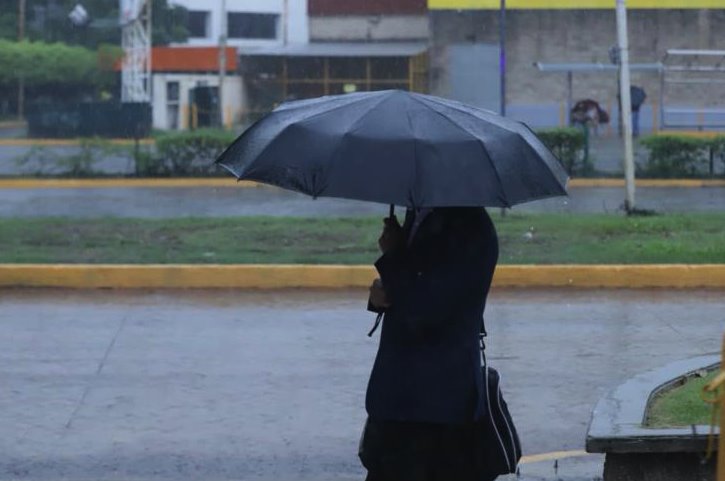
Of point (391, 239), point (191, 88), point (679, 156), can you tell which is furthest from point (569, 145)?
point (191, 88)

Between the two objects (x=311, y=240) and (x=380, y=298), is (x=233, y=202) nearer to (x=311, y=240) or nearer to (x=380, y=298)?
(x=311, y=240)

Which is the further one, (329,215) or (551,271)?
(329,215)

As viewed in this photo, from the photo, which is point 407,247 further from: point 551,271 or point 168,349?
point 551,271

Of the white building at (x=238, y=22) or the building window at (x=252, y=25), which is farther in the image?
the building window at (x=252, y=25)

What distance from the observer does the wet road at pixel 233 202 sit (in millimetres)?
19172

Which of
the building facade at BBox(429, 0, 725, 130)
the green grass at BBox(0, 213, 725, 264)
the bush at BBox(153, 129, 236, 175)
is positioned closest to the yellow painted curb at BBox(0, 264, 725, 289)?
the green grass at BBox(0, 213, 725, 264)

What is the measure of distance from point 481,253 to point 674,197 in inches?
680

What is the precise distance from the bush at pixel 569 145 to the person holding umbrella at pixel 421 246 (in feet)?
63.8

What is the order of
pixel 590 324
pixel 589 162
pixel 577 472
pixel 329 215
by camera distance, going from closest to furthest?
pixel 577 472 < pixel 590 324 < pixel 329 215 < pixel 589 162

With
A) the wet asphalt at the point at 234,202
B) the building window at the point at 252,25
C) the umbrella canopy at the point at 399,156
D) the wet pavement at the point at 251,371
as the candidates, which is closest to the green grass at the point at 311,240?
the wet pavement at the point at 251,371

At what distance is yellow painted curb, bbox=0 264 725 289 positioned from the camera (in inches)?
501

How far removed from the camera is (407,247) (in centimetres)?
477

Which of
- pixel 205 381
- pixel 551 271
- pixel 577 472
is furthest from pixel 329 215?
pixel 577 472

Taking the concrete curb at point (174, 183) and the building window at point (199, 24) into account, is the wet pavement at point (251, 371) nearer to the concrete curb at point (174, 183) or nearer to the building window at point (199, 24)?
the concrete curb at point (174, 183)
